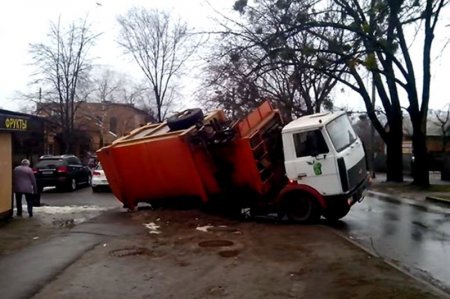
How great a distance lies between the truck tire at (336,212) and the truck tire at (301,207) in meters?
0.34

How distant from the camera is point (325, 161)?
494 inches

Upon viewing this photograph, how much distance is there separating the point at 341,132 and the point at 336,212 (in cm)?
194

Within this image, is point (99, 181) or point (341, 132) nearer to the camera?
point (341, 132)

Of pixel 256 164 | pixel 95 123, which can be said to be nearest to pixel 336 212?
pixel 256 164

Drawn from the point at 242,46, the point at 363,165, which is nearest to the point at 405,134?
the point at 242,46

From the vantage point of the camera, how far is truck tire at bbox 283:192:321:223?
1289 centimetres

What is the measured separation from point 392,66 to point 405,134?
3586 cm

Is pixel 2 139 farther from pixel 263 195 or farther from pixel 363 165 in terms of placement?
pixel 363 165

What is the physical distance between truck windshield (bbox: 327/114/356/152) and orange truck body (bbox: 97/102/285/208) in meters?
1.50

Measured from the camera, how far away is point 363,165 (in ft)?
45.1

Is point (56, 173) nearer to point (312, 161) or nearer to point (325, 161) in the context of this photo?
point (312, 161)

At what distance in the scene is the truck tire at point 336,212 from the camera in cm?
1274

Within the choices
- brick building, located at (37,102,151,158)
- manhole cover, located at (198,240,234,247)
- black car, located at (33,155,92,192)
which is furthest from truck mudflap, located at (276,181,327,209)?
brick building, located at (37,102,151,158)

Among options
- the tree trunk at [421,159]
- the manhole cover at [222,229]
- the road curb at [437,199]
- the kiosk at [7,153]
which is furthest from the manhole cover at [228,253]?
the tree trunk at [421,159]
